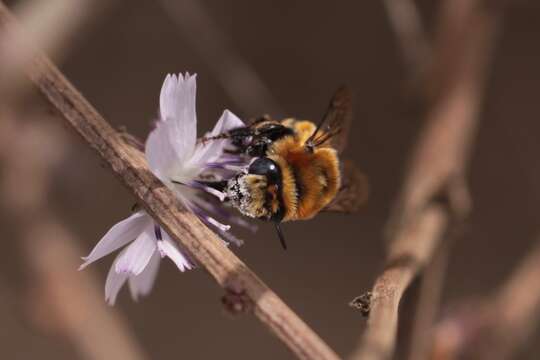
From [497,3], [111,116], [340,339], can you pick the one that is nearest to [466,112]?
[497,3]

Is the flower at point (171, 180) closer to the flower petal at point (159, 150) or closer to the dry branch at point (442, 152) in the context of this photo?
the flower petal at point (159, 150)

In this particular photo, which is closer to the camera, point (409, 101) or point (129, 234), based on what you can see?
point (129, 234)

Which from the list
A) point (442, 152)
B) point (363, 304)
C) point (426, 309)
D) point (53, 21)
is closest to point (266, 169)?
point (363, 304)

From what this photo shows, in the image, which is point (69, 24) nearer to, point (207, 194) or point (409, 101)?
point (409, 101)

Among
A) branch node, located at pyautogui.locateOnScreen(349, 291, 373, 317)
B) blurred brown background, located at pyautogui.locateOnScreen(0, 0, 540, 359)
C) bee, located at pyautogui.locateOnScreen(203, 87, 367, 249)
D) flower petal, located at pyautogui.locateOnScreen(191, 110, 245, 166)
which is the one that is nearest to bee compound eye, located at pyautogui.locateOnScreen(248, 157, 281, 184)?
bee, located at pyautogui.locateOnScreen(203, 87, 367, 249)

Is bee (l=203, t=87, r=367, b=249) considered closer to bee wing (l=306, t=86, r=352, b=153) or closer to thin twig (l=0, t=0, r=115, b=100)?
bee wing (l=306, t=86, r=352, b=153)

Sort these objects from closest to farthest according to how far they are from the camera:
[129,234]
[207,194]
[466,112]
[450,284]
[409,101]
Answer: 1. [129,234]
2. [207,194]
3. [466,112]
4. [409,101]
5. [450,284]

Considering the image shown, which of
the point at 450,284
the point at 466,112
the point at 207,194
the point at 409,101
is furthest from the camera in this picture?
the point at 450,284
